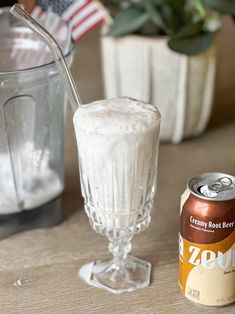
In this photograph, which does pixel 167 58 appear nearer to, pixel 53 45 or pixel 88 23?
pixel 88 23

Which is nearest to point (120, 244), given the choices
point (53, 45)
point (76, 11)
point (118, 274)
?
point (118, 274)

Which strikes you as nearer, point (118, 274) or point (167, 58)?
point (118, 274)

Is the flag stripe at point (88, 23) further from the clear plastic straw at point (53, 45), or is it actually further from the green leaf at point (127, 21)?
the clear plastic straw at point (53, 45)

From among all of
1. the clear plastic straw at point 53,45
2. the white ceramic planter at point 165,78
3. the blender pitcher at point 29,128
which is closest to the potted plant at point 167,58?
the white ceramic planter at point 165,78

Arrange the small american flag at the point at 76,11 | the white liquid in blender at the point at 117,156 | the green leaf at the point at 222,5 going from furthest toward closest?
the green leaf at the point at 222,5
the small american flag at the point at 76,11
the white liquid in blender at the point at 117,156

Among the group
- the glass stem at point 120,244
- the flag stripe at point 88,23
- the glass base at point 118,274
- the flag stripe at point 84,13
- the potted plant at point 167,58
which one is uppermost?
the flag stripe at point 84,13

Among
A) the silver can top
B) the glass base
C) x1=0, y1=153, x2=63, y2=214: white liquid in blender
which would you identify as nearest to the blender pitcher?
x1=0, y1=153, x2=63, y2=214: white liquid in blender

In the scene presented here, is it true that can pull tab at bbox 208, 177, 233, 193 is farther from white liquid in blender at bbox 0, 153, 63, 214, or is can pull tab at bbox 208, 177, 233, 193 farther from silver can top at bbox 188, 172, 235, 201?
white liquid in blender at bbox 0, 153, 63, 214
